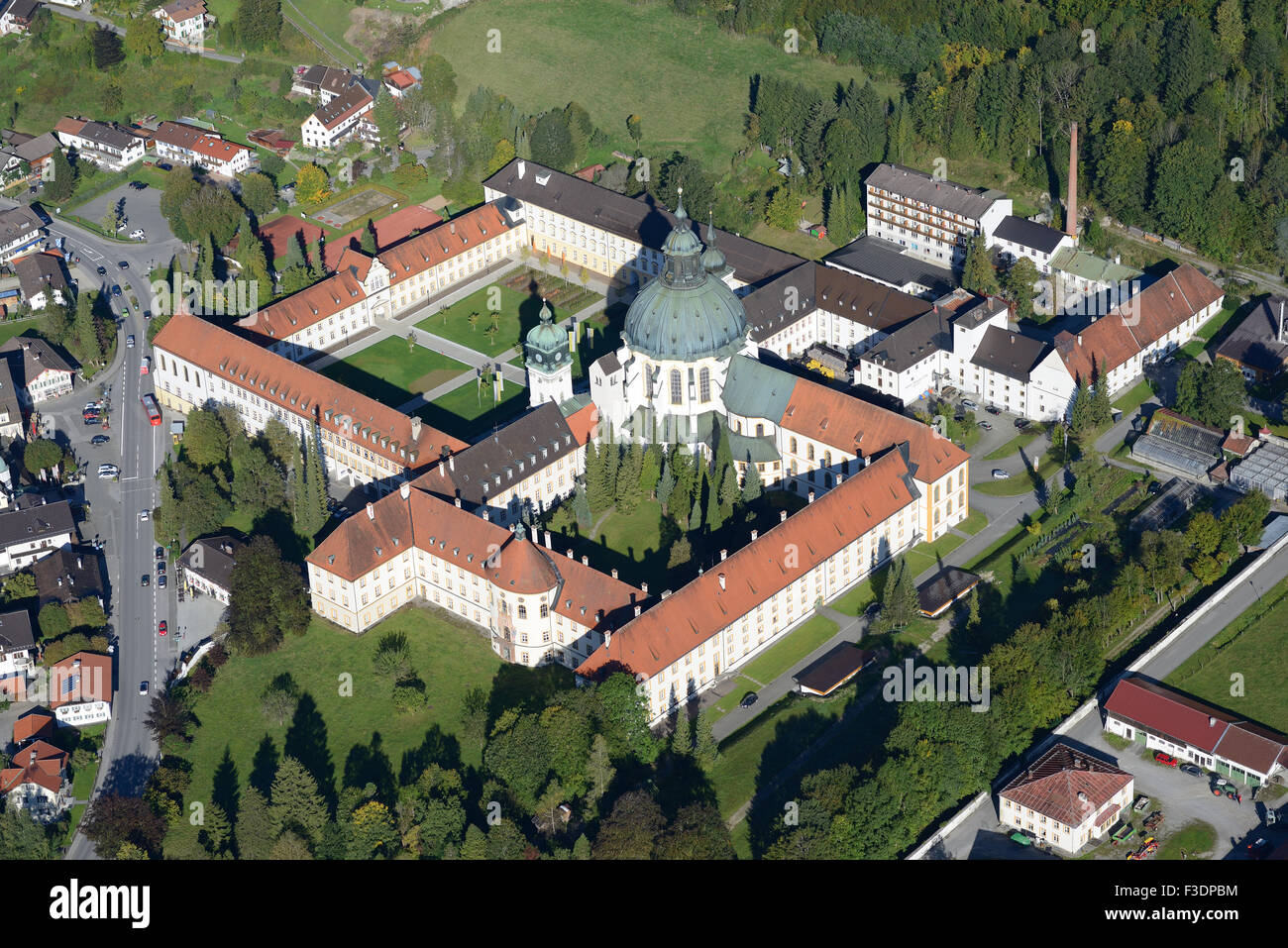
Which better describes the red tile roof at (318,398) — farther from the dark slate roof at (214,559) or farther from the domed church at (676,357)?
the domed church at (676,357)

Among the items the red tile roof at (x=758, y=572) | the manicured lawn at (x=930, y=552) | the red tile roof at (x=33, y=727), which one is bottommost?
the red tile roof at (x=33, y=727)

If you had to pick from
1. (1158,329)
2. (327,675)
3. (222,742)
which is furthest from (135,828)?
(1158,329)

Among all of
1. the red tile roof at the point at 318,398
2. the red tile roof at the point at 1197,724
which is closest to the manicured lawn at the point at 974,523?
the red tile roof at the point at 1197,724

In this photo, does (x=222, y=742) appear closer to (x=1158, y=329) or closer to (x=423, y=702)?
(x=423, y=702)

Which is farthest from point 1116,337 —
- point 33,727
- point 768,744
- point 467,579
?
point 33,727

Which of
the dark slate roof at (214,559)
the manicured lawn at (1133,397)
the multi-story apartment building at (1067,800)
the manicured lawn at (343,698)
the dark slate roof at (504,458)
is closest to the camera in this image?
the multi-story apartment building at (1067,800)
